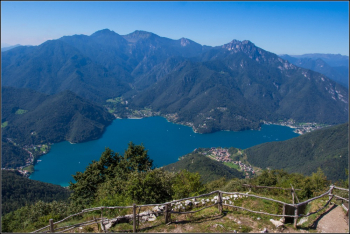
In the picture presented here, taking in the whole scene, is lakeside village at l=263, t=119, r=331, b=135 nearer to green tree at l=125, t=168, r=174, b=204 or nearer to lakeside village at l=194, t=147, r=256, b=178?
lakeside village at l=194, t=147, r=256, b=178

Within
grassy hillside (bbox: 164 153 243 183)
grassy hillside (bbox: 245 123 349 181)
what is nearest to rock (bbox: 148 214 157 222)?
grassy hillside (bbox: 164 153 243 183)

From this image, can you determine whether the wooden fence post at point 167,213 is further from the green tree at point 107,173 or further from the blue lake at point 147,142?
the blue lake at point 147,142

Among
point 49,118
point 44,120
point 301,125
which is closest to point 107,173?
point 44,120

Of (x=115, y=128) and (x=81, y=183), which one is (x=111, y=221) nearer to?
(x=81, y=183)

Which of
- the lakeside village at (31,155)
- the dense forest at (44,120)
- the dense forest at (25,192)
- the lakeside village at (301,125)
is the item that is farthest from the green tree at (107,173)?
the lakeside village at (301,125)

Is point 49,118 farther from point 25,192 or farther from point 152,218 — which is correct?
point 152,218

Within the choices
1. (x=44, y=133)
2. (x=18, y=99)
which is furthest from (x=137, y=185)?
(x=18, y=99)
